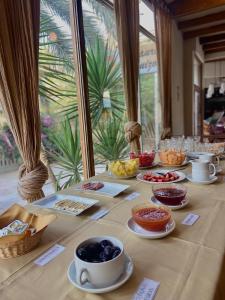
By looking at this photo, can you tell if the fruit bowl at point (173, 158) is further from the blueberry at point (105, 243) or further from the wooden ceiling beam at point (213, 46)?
the wooden ceiling beam at point (213, 46)

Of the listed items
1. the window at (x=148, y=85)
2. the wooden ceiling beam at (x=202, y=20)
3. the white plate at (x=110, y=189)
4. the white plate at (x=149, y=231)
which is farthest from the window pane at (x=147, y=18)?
the white plate at (x=149, y=231)

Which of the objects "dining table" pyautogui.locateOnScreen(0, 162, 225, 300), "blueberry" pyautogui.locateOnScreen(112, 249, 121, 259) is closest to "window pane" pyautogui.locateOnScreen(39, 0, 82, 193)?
"dining table" pyautogui.locateOnScreen(0, 162, 225, 300)

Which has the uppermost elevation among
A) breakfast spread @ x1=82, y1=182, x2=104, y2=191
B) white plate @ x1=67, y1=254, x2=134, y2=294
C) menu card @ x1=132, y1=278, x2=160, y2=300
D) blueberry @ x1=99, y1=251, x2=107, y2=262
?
blueberry @ x1=99, y1=251, x2=107, y2=262

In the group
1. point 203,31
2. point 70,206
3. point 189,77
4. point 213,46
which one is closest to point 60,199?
point 70,206

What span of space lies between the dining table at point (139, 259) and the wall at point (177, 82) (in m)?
3.82

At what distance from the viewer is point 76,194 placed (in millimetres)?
1265

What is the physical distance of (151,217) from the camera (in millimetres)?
871

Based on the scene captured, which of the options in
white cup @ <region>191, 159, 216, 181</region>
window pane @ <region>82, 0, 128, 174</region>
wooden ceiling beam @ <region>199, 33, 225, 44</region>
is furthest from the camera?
wooden ceiling beam @ <region>199, 33, 225, 44</region>

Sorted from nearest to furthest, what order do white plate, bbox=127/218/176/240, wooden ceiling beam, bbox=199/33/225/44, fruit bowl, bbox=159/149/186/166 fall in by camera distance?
white plate, bbox=127/218/176/240, fruit bowl, bbox=159/149/186/166, wooden ceiling beam, bbox=199/33/225/44

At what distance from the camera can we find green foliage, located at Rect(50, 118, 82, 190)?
233cm

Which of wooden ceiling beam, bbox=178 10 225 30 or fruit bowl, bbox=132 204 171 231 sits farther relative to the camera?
wooden ceiling beam, bbox=178 10 225 30

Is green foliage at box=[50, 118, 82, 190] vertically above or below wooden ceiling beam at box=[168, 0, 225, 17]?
below

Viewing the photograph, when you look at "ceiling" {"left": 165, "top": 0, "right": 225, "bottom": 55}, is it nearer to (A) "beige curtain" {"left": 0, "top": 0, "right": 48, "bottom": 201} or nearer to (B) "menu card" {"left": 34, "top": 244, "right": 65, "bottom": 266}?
(A) "beige curtain" {"left": 0, "top": 0, "right": 48, "bottom": 201}

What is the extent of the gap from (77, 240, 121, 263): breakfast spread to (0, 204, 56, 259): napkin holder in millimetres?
203
